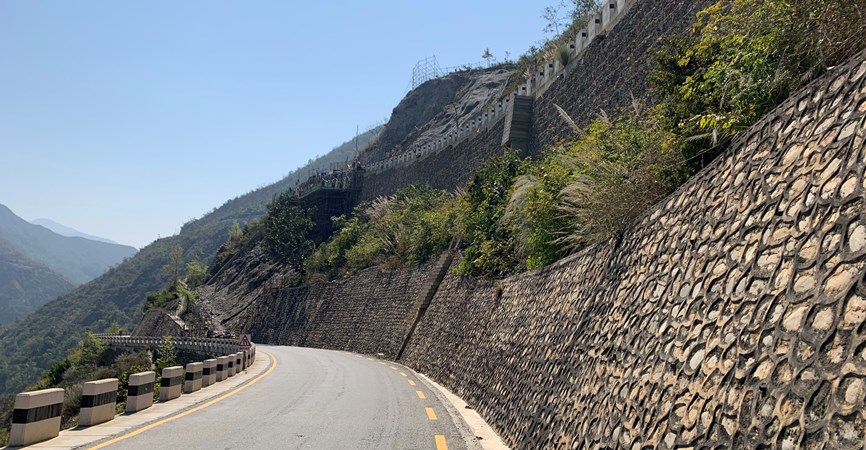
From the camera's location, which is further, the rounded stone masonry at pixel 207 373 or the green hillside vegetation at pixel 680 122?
the rounded stone masonry at pixel 207 373

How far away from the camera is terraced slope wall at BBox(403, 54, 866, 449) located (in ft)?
11.4

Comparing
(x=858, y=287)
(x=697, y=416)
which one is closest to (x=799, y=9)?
(x=858, y=287)

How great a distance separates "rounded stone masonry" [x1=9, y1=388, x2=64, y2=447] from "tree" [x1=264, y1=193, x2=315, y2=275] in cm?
4739

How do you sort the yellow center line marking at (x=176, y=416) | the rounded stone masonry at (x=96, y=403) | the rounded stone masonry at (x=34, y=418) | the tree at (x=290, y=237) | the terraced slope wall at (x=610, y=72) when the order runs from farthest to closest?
the tree at (x=290, y=237), the terraced slope wall at (x=610, y=72), the rounded stone masonry at (x=96, y=403), the yellow center line marking at (x=176, y=416), the rounded stone masonry at (x=34, y=418)

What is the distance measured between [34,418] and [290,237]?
164 ft

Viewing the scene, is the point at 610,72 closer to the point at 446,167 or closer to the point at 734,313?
the point at 734,313

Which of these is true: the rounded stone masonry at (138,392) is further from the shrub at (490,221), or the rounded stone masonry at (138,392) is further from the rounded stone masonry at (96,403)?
the shrub at (490,221)

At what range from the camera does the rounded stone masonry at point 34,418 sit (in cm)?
780

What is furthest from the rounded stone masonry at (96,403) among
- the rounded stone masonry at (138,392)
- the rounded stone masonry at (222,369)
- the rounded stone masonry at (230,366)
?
the rounded stone masonry at (230,366)

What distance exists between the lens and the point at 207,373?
53.1 feet

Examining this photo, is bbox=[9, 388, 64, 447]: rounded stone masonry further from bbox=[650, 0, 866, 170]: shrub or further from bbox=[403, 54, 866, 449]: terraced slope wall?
bbox=[650, 0, 866, 170]: shrub

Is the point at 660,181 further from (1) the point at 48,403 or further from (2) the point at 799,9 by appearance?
(1) the point at 48,403

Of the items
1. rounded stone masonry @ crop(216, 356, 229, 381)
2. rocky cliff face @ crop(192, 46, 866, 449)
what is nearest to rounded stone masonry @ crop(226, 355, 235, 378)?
rounded stone masonry @ crop(216, 356, 229, 381)

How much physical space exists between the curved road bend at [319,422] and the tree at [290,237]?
40450 millimetres
